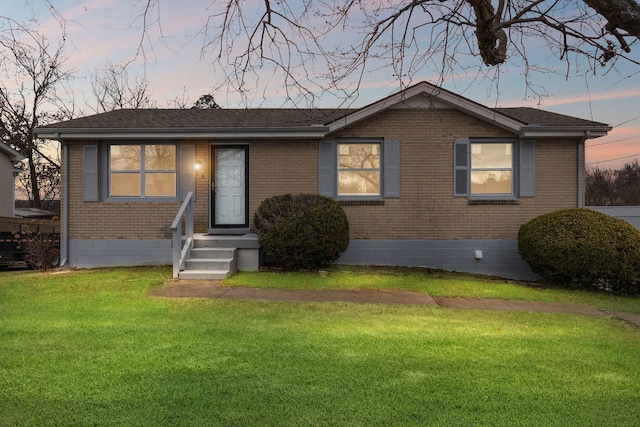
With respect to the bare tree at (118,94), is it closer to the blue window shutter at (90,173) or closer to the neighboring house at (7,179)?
the neighboring house at (7,179)

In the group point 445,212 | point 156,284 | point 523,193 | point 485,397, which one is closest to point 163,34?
point 485,397

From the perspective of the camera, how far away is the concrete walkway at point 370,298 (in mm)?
7859

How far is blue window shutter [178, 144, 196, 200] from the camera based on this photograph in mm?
12500

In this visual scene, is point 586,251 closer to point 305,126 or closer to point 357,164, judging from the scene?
point 357,164

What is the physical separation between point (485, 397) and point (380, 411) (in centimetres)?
91

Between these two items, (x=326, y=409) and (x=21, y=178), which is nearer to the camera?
(x=326, y=409)

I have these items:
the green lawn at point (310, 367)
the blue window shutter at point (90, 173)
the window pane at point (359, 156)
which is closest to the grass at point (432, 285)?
the green lawn at point (310, 367)

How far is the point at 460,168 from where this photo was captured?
40.8ft

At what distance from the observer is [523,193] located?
40.5 ft

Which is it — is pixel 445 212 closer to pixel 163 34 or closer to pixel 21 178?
pixel 163 34

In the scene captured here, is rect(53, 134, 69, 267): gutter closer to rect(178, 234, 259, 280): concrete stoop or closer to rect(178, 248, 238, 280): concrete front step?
rect(178, 234, 259, 280): concrete stoop

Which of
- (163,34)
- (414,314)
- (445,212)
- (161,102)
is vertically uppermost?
(161,102)

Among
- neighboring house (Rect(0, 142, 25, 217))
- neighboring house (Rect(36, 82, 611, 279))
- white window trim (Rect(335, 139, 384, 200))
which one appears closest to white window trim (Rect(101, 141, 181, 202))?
neighboring house (Rect(36, 82, 611, 279))

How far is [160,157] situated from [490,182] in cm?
883
